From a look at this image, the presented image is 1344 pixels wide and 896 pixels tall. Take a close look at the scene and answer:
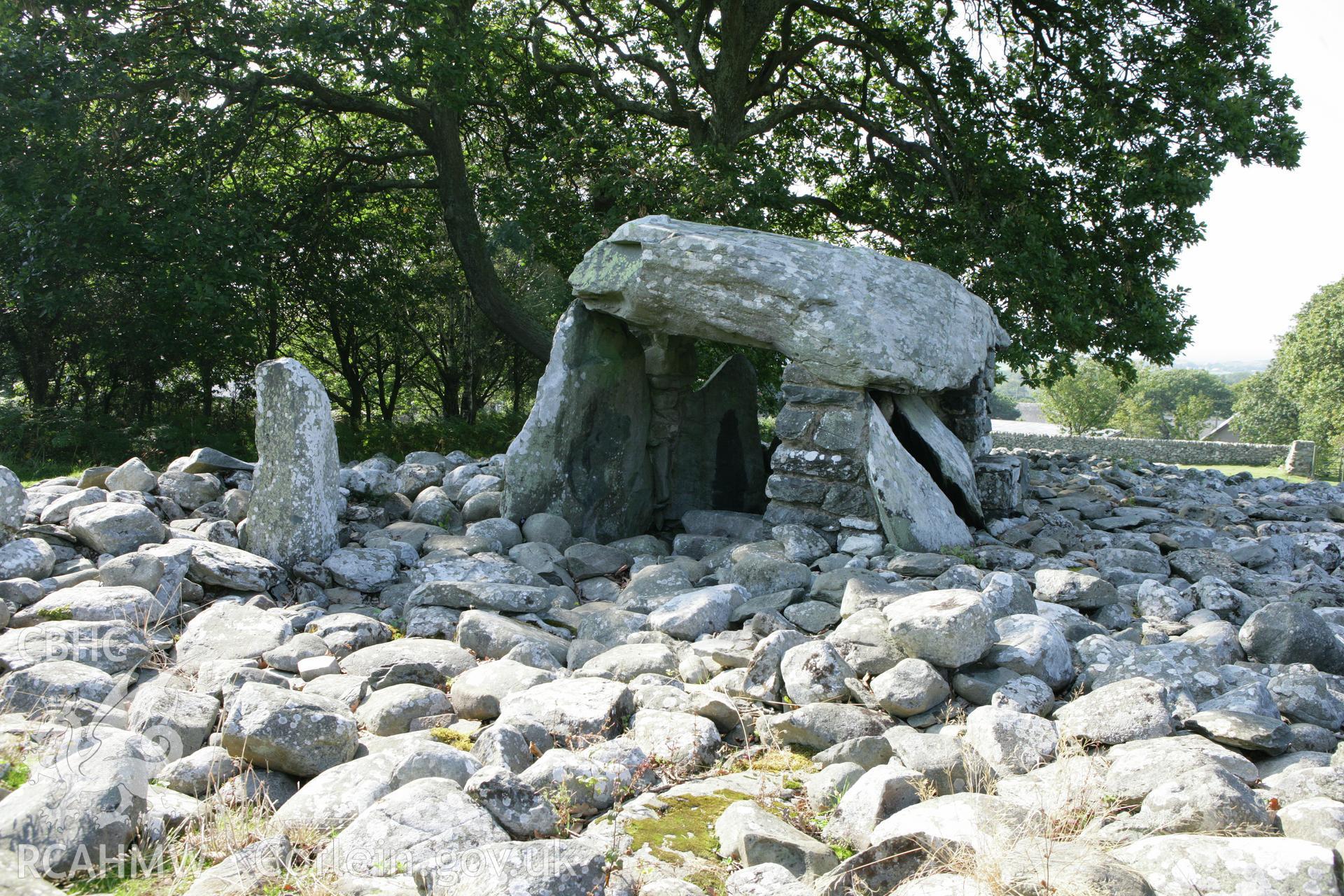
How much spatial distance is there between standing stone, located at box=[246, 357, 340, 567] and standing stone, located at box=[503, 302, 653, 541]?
163 cm

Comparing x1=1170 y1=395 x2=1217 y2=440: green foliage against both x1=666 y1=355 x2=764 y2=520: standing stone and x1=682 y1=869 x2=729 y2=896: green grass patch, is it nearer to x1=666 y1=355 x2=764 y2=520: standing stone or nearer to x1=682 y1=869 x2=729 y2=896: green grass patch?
x1=666 y1=355 x2=764 y2=520: standing stone

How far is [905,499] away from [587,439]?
101 inches

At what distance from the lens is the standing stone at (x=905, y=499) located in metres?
6.82

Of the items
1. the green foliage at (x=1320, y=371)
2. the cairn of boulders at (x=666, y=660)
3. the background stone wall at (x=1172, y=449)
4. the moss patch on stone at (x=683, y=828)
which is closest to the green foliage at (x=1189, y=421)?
the green foliage at (x=1320, y=371)

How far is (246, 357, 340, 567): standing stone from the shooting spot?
20.9 ft

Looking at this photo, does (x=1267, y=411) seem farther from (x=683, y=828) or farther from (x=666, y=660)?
(x=683, y=828)

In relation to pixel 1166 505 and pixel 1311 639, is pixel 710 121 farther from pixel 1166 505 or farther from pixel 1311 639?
pixel 1311 639

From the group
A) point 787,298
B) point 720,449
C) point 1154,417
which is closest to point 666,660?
point 787,298

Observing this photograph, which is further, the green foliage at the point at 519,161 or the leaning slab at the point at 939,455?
the green foliage at the point at 519,161

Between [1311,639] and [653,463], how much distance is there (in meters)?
5.20

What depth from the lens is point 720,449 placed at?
9.04 metres

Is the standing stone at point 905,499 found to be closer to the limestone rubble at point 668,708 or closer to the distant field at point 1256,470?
the limestone rubble at point 668,708

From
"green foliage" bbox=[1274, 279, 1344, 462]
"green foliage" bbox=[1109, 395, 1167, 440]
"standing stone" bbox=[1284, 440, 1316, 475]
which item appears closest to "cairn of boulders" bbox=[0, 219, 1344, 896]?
"standing stone" bbox=[1284, 440, 1316, 475]

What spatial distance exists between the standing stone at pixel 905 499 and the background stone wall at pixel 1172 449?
14.4m
